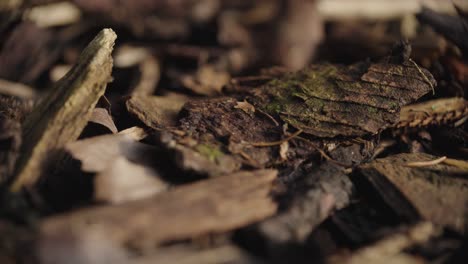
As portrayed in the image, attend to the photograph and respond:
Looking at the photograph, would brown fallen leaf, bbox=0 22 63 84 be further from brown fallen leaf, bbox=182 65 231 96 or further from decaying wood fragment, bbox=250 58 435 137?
decaying wood fragment, bbox=250 58 435 137

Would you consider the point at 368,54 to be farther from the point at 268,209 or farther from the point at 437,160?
the point at 268,209

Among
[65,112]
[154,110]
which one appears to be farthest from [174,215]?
[154,110]

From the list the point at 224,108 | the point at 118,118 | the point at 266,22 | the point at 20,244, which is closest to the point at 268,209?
the point at 224,108

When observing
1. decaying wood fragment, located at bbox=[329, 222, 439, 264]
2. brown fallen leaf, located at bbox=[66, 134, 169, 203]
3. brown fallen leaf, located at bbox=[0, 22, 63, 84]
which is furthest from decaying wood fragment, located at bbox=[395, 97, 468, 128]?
brown fallen leaf, located at bbox=[0, 22, 63, 84]

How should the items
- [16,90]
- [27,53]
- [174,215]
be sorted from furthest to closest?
[27,53] → [16,90] → [174,215]

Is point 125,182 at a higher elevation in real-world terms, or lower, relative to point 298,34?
lower

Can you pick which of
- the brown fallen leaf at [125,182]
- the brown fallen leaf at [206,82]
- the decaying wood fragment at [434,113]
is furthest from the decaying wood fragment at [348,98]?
the brown fallen leaf at [125,182]

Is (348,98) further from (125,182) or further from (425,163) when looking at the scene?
(125,182)
